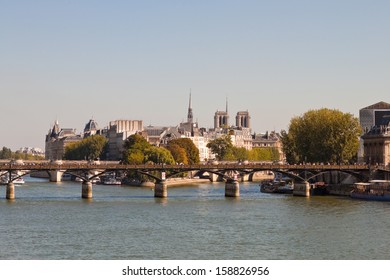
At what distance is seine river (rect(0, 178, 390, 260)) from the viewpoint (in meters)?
40.2

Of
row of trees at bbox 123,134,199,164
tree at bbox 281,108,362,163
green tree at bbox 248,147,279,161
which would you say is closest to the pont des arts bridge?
tree at bbox 281,108,362,163

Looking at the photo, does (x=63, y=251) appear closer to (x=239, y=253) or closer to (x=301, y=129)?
(x=239, y=253)

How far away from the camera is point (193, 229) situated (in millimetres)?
49031

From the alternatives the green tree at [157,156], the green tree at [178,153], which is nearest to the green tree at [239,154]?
the green tree at [178,153]

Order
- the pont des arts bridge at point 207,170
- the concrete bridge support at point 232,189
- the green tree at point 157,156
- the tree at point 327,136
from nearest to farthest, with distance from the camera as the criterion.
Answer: the pont des arts bridge at point 207,170 < the concrete bridge support at point 232,189 < the tree at point 327,136 < the green tree at point 157,156

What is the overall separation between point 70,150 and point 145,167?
87901 mm

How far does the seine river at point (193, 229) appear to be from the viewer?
40219 millimetres

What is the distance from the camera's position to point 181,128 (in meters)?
172

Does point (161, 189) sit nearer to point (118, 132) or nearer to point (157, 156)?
point (157, 156)

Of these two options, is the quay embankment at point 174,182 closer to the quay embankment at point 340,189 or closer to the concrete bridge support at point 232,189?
the quay embankment at point 340,189

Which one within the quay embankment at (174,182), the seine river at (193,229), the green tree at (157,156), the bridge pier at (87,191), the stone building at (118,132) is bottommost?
the seine river at (193,229)

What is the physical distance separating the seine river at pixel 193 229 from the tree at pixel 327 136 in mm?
19539

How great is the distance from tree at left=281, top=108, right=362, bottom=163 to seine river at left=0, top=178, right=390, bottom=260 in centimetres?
1954

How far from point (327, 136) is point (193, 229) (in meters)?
42.8
